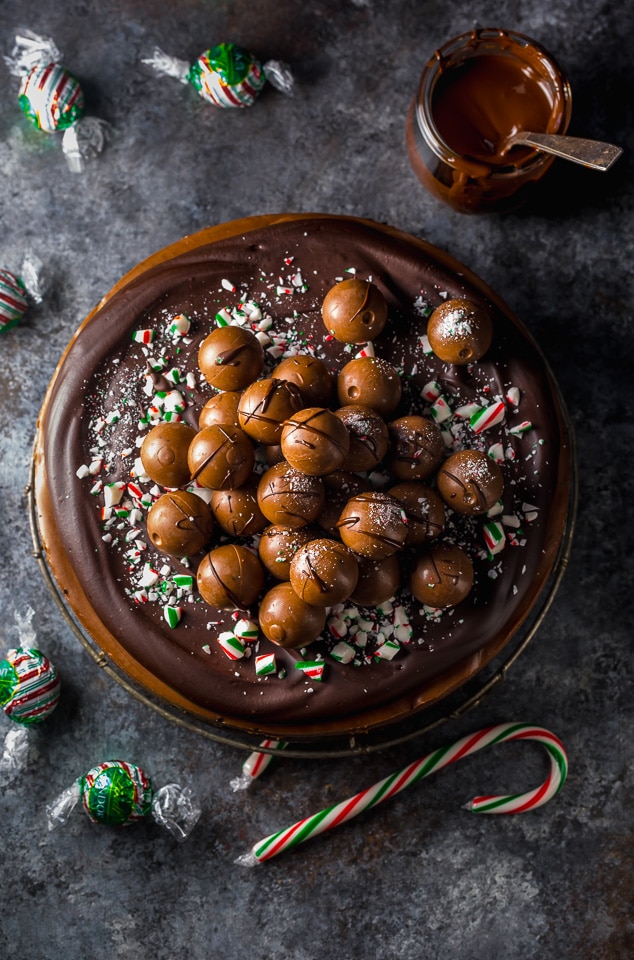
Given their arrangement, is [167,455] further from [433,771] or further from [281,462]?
[433,771]

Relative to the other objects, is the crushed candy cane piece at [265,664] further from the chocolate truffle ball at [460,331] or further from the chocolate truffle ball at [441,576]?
the chocolate truffle ball at [460,331]

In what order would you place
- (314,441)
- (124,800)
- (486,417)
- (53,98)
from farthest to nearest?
(53,98) < (124,800) < (486,417) < (314,441)

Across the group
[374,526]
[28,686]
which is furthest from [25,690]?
[374,526]

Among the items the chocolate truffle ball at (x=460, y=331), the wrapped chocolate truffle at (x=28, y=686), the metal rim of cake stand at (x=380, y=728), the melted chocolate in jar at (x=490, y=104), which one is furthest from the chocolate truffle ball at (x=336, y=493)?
the melted chocolate in jar at (x=490, y=104)

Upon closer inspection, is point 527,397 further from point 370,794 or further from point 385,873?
point 385,873

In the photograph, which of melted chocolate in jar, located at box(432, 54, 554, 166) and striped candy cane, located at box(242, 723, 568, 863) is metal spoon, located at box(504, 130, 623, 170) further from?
striped candy cane, located at box(242, 723, 568, 863)
